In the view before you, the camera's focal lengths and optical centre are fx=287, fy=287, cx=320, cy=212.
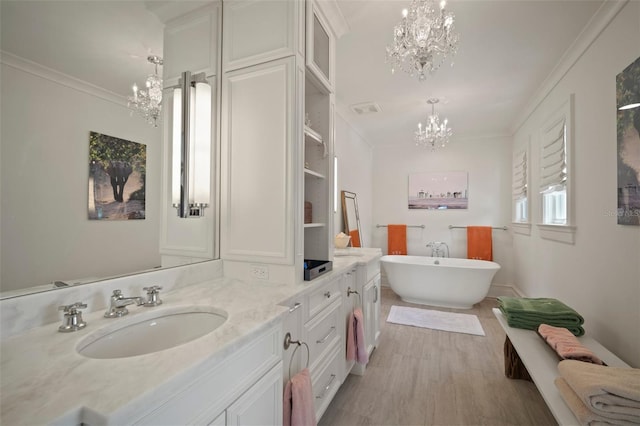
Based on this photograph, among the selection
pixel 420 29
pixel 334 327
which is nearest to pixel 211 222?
pixel 334 327

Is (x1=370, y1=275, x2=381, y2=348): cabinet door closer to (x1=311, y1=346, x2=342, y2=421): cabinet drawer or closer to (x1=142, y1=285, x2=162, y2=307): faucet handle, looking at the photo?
(x1=311, y1=346, x2=342, y2=421): cabinet drawer

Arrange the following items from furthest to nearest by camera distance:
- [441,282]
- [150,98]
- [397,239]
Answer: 1. [397,239]
2. [441,282]
3. [150,98]

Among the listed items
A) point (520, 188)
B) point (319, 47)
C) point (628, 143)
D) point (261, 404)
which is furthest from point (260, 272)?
point (520, 188)

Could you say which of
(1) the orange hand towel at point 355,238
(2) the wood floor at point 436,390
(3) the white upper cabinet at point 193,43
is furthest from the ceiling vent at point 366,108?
(2) the wood floor at point 436,390

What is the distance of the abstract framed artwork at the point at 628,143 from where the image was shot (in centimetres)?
152

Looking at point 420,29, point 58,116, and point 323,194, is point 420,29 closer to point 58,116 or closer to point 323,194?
point 323,194

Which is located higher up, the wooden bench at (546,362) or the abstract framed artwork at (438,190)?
the abstract framed artwork at (438,190)

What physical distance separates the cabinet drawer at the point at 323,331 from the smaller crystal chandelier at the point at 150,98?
1.27 m

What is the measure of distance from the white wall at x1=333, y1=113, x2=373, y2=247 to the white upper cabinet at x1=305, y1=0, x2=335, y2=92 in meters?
1.41

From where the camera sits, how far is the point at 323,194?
2.11 meters

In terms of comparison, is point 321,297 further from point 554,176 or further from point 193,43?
point 554,176

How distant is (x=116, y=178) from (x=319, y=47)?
4.80 feet

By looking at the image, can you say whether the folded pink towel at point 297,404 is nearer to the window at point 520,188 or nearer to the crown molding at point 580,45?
the crown molding at point 580,45

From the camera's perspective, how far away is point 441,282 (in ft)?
13.1
